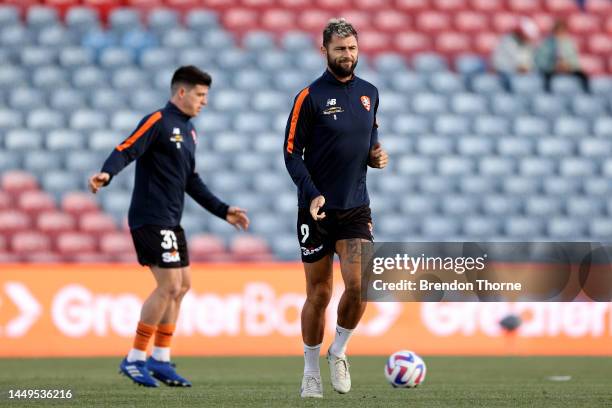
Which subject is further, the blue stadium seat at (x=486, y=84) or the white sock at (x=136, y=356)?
the blue stadium seat at (x=486, y=84)

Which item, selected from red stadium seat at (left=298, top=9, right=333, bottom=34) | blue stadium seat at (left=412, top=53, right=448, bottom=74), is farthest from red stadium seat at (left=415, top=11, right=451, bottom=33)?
red stadium seat at (left=298, top=9, right=333, bottom=34)

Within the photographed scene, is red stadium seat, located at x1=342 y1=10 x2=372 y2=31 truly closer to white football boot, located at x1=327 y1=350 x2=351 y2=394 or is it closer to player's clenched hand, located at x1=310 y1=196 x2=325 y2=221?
white football boot, located at x1=327 y1=350 x2=351 y2=394

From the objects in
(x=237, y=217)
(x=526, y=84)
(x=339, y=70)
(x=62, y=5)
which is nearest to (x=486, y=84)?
(x=526, y=84)

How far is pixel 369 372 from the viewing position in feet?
29.5

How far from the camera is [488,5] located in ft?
52.5

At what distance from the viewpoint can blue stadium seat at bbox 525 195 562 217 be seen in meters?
14.0

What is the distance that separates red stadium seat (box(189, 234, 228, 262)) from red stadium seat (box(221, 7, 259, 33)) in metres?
3.55

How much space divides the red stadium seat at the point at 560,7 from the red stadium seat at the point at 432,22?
5.25 ft

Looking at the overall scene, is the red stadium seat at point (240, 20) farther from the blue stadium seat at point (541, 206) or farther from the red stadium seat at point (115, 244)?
the blue stadium seat at point (541, 206)

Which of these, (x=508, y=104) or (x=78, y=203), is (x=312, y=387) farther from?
(x=508, y=104)

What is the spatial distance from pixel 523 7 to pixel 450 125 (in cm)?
253

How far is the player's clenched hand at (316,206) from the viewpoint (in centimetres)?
577

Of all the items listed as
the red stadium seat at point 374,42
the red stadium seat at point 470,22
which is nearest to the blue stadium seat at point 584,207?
the red stadium seat at point 470,22

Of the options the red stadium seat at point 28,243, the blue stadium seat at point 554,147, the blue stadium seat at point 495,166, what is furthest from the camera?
the blue stadium seat at point 554,147
